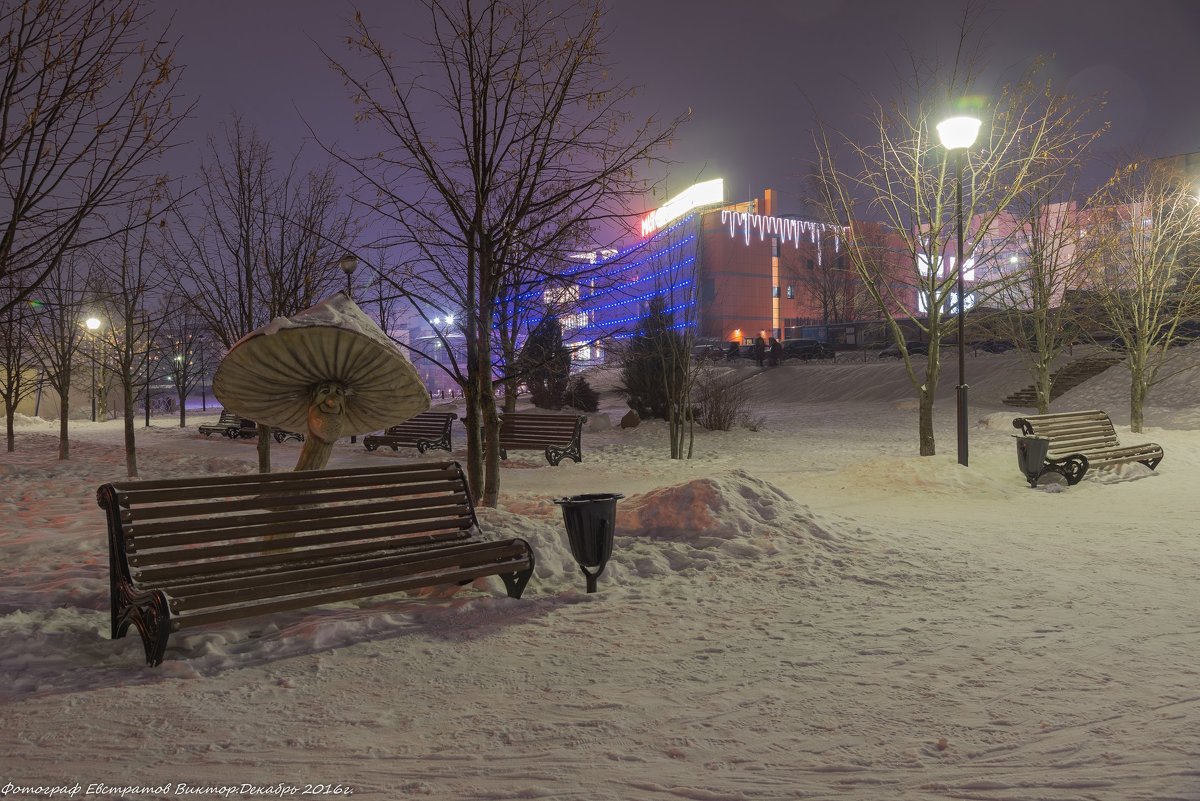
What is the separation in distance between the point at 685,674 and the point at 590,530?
1.65 metres

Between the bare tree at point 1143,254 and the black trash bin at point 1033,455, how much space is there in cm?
732

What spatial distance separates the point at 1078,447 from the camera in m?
11.3

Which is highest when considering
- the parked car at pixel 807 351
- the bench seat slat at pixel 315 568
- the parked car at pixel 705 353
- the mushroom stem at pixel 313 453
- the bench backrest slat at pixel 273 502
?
the parked car at pixel 807 351

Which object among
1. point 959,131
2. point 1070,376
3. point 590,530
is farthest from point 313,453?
point 1070,376

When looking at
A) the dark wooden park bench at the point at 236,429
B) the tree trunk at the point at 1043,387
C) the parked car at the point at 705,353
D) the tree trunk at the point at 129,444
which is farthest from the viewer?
the dark wooden park bench at the point at 236,429

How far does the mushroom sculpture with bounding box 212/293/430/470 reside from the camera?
17.7ft

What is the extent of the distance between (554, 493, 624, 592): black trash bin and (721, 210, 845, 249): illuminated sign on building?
6324 centimetres

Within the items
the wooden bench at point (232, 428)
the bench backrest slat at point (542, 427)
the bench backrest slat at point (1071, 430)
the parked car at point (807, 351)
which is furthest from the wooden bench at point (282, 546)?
the parked car at point (807, 351)

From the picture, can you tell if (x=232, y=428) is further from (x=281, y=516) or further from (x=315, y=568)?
(x=315, y=568)

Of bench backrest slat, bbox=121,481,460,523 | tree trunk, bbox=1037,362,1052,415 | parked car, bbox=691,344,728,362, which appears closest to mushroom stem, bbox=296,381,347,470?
bench backrest slat, bbox=121,481,460,523

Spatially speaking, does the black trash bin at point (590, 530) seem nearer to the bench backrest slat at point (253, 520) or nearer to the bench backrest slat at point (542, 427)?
the bench backrest slat at point (253, 520)

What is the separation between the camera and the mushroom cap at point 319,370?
17.6ft

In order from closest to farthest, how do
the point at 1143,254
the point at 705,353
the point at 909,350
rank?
the point at 1143,254 → the point at 705,353 → the point at 909,350

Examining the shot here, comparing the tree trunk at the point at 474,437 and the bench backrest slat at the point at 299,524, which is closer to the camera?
the bench backrest slat at the point at 299,524
